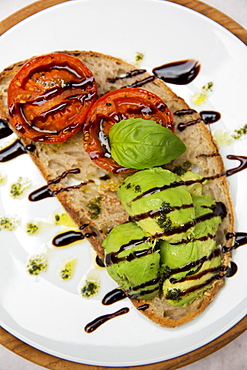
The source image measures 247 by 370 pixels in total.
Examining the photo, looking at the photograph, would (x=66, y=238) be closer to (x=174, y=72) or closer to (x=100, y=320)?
(x=100, y=320)

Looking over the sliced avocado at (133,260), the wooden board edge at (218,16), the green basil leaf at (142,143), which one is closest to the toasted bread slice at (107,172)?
the sliced avocado at (133,260)

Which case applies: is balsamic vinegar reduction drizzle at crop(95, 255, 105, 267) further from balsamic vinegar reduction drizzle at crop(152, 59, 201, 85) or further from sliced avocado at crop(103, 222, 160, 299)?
balsamic vinegar reduction drizzle at crop(152, 59, 201, 85)

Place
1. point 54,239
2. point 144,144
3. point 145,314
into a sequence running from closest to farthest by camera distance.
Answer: point 144,144 → point 145,314 → point 54,239

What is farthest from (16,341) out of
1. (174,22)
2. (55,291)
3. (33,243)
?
(174,22)

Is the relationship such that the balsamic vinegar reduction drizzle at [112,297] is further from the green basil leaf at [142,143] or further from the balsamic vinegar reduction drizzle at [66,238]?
the green basil leaf at [142,143]

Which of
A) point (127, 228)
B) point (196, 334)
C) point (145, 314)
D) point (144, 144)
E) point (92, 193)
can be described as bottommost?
point (196, 334)

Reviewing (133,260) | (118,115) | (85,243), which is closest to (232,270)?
(133,260)

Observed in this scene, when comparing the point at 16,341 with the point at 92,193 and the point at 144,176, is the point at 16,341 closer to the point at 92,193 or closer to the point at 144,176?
the point at 92,193
